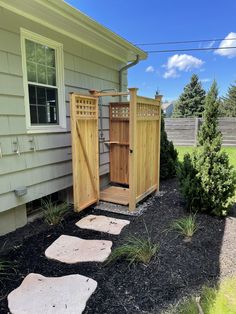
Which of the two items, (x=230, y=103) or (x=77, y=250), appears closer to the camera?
(x=77, y=250)

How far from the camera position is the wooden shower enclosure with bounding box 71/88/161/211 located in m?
3.55

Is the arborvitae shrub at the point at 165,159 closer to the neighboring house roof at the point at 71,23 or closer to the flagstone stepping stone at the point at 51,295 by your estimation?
the neighboring house roof at the point at 71,23

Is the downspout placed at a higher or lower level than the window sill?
higher

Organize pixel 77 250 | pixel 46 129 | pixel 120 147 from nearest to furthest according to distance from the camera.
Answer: pixel 77 250, pixel 46 129, pixel 120 147

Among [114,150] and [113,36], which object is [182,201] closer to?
[114,150]

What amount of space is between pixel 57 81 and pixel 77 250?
104 inches

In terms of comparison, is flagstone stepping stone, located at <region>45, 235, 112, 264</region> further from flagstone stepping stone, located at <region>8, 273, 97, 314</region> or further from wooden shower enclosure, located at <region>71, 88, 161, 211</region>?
wooden shower enclosure, located at <region>71, 88, 161, 211</region>

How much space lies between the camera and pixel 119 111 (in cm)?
486

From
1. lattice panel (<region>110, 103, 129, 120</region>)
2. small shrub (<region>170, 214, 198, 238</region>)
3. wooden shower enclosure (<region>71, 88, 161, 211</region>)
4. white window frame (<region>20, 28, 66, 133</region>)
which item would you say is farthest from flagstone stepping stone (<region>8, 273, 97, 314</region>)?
lattice panel (<region>110, 103, 129, 120</region>)

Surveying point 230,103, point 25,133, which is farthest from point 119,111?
point 230,103

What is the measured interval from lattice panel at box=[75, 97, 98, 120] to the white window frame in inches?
17.1

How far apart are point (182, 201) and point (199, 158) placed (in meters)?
0.96

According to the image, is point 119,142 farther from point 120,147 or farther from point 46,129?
point 46,129

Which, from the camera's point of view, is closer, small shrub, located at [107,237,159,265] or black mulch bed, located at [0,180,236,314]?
black mulch bed, located at [0,180,236,314]
